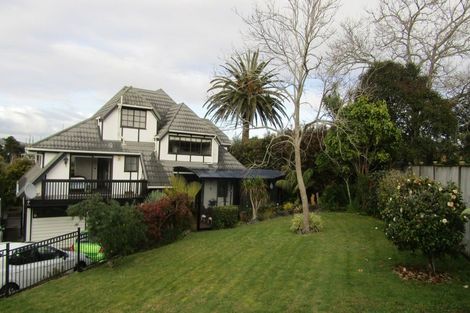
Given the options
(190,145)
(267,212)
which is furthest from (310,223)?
(190,145)

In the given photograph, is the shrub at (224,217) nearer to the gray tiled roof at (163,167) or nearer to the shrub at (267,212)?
the shrub at (267,212)

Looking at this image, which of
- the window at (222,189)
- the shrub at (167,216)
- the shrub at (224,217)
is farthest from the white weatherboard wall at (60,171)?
the window at (222,189)

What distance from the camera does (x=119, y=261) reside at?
13.5m

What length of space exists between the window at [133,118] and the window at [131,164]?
2084 millimetres

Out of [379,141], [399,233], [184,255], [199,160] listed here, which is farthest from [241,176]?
[399,233]

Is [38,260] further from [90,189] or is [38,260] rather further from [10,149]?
[10,149]

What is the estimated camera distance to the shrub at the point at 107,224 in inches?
483

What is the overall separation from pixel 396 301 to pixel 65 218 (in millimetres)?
17061

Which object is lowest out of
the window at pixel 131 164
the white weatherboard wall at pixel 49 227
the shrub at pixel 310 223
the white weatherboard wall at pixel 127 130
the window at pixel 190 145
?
the white weatherboard wall at pixel 49 227

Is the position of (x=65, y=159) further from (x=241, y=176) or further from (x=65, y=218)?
(x=241, y=176)

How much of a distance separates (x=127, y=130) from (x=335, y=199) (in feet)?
41.9

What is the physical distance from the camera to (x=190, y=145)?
979 inches

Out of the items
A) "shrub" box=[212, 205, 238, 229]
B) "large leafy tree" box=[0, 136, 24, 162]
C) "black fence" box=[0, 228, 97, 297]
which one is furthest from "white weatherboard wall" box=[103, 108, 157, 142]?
"large leafy tree" box=[0, 136, 24, 162]

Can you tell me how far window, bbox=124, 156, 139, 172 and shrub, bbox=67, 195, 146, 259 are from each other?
395 inches
